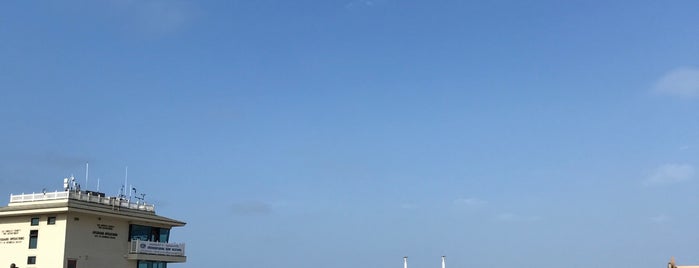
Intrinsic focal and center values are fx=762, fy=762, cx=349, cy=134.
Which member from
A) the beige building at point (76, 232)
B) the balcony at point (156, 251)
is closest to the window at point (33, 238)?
the beige building at point (76, 232)

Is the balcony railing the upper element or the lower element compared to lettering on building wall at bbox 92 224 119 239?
lower

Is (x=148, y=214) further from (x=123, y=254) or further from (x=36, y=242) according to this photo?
(x=36, y=242)

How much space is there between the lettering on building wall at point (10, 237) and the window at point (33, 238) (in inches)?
37.3

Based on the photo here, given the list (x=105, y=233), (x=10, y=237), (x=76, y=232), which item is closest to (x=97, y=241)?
(x=105, y=233)

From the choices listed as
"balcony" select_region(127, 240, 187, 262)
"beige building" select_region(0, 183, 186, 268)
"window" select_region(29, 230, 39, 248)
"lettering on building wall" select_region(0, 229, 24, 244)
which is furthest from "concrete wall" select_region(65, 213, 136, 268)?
"lettering on building wall" select_region(0, 229, 24, 244)

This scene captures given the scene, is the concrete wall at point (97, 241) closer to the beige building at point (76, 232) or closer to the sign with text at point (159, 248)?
the beige building at point (76, 232)

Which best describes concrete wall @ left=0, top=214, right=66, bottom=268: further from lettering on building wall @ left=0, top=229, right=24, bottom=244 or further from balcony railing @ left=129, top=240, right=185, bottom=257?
balcony railing @ left=129, top=240, right=185, bottom=257

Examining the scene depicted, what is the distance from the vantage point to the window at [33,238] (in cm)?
5272

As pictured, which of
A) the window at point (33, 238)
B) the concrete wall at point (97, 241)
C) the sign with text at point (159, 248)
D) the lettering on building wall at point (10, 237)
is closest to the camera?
the concrete wall at point (97, 241)

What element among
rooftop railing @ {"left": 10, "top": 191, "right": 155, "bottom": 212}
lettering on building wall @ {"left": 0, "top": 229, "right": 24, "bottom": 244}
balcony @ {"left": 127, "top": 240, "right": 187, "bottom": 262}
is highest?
rooftop railing @ {"left": 10, "top": 191, "right": 155, "bottom": 212}

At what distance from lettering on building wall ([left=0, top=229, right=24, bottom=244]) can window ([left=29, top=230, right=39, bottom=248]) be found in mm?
947

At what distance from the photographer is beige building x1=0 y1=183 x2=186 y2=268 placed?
51.5 metres

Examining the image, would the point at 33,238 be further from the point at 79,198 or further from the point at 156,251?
the point at 156,251

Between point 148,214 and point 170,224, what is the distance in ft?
8.16
